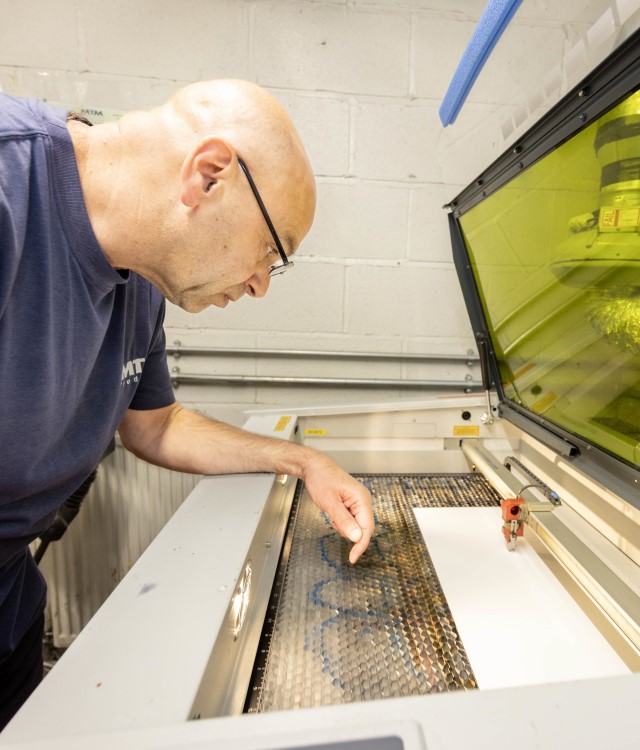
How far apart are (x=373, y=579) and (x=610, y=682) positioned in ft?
1.40

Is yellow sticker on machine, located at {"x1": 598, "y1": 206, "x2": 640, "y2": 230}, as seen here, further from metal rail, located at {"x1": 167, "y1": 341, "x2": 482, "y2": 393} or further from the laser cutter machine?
metal rail, located at {"x1": 167, "y1": 341, "x2": 482, "y2": 393}

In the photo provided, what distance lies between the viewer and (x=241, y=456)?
92 centimetres

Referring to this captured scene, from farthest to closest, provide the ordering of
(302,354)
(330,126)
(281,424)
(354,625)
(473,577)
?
(302,354), (330,126), (281,424), (473,577), (354,625)

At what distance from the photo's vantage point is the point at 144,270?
26.9 inches

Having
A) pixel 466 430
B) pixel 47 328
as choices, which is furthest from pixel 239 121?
pixel 466 430

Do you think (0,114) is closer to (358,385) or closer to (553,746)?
(553,746)

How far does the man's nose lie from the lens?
2.52ft

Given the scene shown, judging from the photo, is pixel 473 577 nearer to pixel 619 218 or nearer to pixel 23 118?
pixel 619 218

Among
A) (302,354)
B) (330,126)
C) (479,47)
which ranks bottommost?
(302,354)

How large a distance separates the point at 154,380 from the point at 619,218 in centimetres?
92

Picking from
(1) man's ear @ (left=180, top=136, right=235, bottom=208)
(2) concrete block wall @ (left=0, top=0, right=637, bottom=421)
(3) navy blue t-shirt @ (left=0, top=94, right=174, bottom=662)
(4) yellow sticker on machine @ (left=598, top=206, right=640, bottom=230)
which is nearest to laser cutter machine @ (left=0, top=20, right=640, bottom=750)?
(4) yellow sticker on machine @ (left=598, top=206, right=640, bottom=230)

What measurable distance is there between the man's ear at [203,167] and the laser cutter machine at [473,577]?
1.62 ft

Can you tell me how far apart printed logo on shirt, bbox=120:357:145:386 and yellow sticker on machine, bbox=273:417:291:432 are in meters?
0.41

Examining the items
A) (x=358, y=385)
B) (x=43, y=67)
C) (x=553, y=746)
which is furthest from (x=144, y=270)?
(x=43, y=67)
